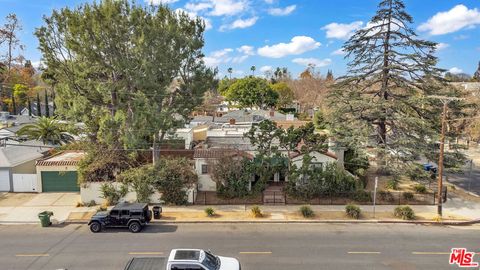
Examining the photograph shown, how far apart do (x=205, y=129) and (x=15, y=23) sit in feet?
102

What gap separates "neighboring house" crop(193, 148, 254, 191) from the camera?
88.7ft

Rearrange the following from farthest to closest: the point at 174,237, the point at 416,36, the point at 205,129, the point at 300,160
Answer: the point at 205,129
the point at 416,36
the point at 300,160
the point at 174,237

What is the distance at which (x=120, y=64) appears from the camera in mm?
24641

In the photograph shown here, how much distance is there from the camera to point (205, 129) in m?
43.6

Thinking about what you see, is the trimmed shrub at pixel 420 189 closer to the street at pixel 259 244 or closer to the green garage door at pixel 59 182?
the street at pixel 259 244

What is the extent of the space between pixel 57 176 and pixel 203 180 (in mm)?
12626

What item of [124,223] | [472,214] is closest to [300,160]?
[472,214]

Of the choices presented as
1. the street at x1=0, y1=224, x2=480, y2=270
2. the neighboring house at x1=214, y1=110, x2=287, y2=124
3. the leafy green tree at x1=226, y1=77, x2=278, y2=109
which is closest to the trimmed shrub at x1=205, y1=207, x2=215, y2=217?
the street at x1=0, y1=224, x2=480, y2=270

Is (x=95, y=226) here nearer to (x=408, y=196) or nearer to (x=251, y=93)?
(x=408, y=196)

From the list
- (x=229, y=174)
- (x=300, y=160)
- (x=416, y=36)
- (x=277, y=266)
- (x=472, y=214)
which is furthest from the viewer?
(x=416, y=36)

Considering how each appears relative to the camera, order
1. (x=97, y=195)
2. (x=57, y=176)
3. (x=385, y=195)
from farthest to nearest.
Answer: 1. (x=57, y=176)
2. (x=385, y=195)
3. (x=97, y=195)

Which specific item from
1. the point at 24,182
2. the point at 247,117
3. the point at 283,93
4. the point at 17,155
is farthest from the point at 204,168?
the point at 283,93

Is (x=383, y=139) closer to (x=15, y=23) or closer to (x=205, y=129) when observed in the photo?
(x=205, y=129)

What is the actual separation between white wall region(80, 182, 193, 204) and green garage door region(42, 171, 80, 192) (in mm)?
3663
